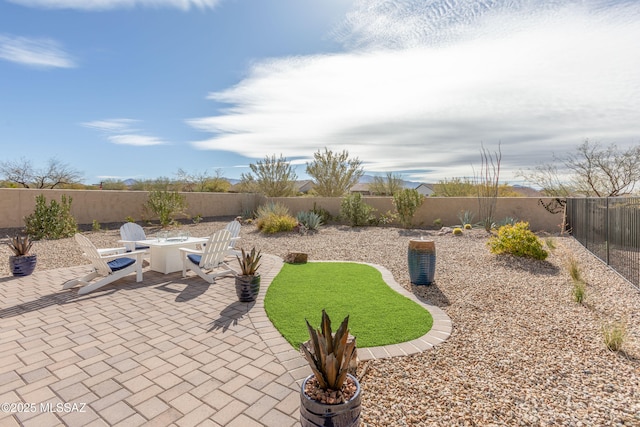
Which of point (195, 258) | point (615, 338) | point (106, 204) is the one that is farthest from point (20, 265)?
point (615, 338)

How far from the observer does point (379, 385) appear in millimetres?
2541

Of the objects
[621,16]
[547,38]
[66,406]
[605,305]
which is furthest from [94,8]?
[605,305]

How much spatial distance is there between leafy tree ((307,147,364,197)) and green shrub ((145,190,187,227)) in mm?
8764

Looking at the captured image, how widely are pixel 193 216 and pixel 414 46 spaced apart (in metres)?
12.0

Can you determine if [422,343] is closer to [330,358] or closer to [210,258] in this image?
[330,358]

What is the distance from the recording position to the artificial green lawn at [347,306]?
11.5ft

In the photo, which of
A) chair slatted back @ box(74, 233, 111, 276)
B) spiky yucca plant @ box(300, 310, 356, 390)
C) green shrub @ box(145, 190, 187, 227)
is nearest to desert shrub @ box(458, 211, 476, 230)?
chair slatted back @ box(74, 233, 111, 276)

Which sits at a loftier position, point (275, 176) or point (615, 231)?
point (275, 176)

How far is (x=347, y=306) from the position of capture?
4.33m

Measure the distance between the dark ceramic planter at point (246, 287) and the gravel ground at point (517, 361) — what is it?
7.18 ft

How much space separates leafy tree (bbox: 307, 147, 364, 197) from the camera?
19.8m

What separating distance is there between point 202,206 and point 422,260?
42.1ft

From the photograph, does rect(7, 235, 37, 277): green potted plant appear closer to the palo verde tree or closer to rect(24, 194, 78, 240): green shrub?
rect(24, 194, 78, 240): green shrub

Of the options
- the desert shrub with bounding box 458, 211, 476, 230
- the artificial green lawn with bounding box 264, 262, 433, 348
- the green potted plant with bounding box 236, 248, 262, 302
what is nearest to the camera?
the artificial green lawn with bounding box 264, 262, 433, 348
